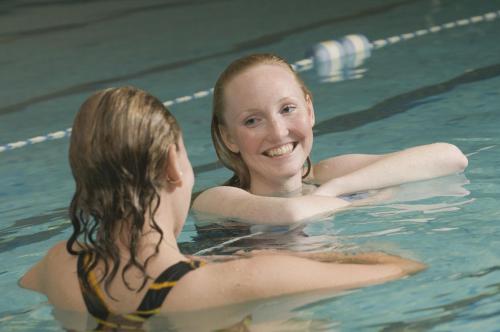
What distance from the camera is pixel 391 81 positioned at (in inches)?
271

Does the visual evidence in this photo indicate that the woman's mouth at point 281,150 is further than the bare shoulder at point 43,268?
Yes

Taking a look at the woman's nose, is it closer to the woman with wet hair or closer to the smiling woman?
the smiling woman

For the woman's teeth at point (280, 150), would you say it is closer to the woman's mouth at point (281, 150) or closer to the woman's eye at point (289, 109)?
the woman's mouth at point (281, 150)

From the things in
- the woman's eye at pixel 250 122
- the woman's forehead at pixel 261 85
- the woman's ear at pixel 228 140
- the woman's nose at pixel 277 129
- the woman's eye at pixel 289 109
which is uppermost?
the woman's forehead at pixel 261 85

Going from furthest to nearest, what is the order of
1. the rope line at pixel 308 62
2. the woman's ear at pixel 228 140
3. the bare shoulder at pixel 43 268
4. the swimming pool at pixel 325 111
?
1. the rope line at pixel 308 62
2. the woman's ear at pixel 228 140
3. the swimming pool at pixel 325 111
4. the bare shoulder at pixel 43 268

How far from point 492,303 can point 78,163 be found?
121cm

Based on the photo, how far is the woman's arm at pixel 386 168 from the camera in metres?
4.12

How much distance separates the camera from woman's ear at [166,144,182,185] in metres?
2.52

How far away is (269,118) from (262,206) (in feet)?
1.18

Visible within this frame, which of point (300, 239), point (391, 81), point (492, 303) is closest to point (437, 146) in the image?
point (300, 239)

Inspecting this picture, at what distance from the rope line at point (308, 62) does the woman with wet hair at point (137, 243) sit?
374 cm

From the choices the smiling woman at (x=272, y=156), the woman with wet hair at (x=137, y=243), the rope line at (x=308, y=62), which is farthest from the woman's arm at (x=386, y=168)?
the rope line at (x=308, y=62)

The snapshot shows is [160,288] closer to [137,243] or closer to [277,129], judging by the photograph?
[137,243]

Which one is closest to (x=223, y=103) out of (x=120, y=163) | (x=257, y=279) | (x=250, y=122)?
(x=250, y=122)
